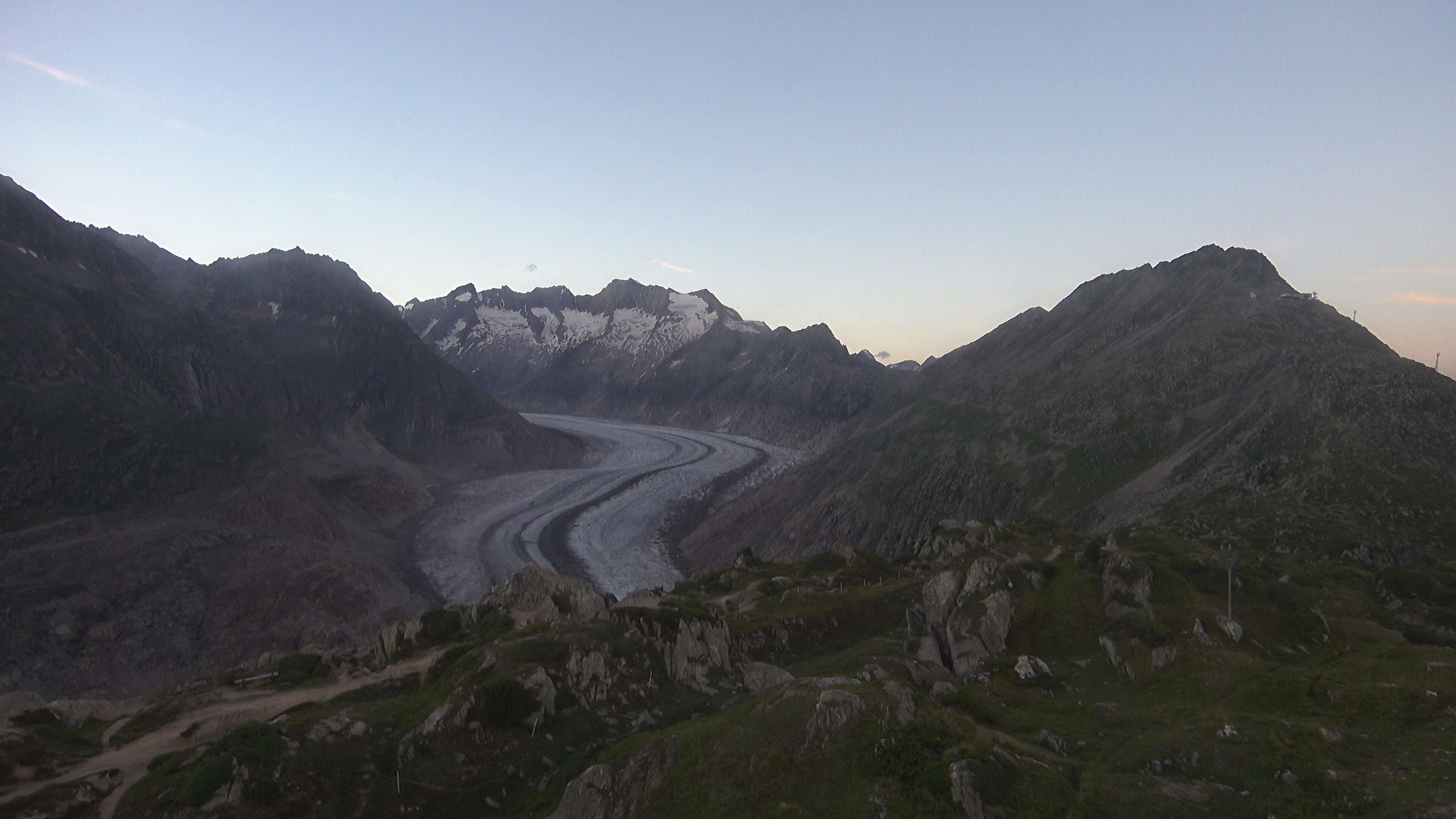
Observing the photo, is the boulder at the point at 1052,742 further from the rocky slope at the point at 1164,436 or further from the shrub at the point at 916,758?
the rocky slope at the point at 1164,436

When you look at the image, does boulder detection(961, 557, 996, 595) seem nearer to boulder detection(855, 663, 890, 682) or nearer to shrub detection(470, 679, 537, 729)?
boulder detection(855, 663, 890, 682)

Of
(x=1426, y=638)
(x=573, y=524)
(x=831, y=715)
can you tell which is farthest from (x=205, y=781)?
(x=573, y=524)

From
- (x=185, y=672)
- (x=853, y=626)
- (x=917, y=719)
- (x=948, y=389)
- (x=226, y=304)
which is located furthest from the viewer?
(x=226, y=304)

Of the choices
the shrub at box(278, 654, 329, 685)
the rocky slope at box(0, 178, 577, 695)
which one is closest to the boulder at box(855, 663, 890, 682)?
the shrub at box(278, 654, 329, 685)

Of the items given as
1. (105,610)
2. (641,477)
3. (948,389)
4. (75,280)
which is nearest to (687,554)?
(641,477)

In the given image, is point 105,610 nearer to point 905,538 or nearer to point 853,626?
point 853,626
